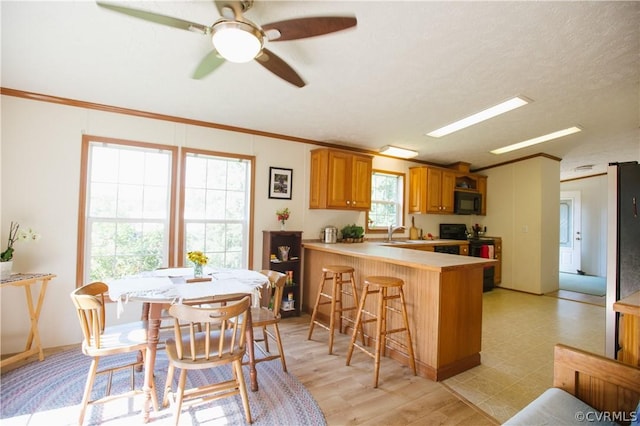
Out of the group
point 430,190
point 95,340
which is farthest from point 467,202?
point 95,340

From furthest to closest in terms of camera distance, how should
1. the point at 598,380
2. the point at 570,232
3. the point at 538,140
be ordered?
the point at 570,232 → the point at 538,140 → the point at 598,380

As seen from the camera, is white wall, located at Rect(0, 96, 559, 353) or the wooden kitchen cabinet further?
the wooden kitchen cabinet

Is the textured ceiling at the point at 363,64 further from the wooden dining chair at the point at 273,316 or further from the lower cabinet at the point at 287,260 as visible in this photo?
the wooden dining chair at the point at 273,316

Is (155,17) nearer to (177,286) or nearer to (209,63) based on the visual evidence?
(209,63)

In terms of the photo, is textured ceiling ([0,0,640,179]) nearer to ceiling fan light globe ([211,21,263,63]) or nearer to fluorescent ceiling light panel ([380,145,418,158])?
ceiling fan light globe ([211,21,263,63])

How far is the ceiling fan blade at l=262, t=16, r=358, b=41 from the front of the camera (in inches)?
59.6

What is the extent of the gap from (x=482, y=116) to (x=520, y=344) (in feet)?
8.94

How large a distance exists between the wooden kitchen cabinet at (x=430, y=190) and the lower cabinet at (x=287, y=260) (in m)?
2.45

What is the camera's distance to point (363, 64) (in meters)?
2.51

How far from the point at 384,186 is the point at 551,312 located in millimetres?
3140

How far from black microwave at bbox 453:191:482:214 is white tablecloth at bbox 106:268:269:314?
15.3 ft

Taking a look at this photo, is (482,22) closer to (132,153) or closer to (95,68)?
(95,68)

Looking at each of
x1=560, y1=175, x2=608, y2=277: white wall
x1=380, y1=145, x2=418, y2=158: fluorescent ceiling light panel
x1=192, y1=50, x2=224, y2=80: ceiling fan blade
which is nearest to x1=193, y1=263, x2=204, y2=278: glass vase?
x1=192, y1=50, x2=224, y2=80: ceiling fan blade

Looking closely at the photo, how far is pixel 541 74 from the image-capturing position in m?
2.81
